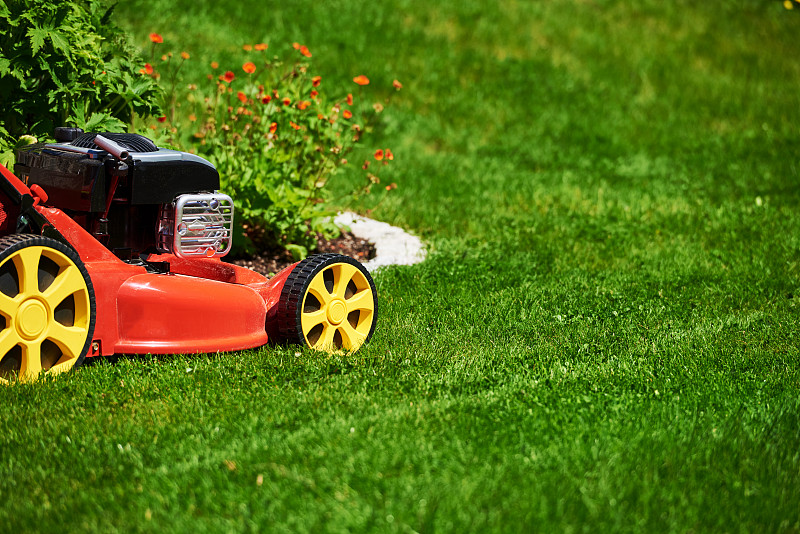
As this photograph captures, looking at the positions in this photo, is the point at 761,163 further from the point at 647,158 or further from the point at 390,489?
the point at 390,489

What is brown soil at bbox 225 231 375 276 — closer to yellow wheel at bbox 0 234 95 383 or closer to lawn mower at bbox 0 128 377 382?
lawn mower at bbox 0 128 377 382

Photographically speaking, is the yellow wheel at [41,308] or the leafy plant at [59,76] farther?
the leafy plant at [59,76]

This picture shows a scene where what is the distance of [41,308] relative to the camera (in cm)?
352

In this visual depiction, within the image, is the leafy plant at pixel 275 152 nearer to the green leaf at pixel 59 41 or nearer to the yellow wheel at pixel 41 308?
the green leaf at pixel 59 41

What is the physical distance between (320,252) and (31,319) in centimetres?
306

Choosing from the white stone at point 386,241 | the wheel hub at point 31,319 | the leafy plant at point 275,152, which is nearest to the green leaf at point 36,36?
the leafy plant at point 275,152

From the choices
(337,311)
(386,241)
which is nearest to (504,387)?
(337,311)

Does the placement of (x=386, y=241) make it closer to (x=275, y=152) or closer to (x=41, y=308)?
(x=275, y=152)

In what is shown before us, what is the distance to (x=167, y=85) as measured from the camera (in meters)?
8.66

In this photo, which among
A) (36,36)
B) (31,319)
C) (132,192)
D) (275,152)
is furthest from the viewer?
(275,152)

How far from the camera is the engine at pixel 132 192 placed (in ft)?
12.8

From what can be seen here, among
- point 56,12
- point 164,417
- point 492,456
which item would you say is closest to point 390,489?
point 492,456

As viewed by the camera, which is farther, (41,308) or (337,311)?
(337,311)

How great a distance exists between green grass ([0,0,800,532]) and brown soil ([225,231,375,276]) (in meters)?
0.54
